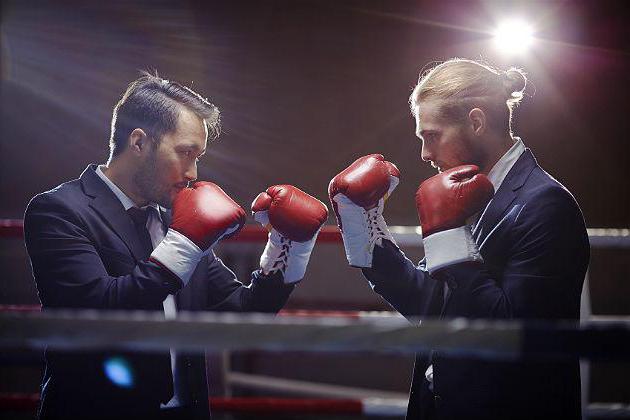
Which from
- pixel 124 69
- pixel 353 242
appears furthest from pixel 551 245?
pixel 124 69

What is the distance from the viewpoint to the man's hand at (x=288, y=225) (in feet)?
4.28

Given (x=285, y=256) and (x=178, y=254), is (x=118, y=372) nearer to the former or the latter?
(x=178, y=254)

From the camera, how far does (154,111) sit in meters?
1.36

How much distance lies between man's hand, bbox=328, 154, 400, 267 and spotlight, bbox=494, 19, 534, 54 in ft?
9.16

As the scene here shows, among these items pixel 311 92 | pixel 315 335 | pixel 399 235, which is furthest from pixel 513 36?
pixel 315 335

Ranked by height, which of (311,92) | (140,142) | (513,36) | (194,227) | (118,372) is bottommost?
(118,372)

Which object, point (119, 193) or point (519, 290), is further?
point (119, 193)

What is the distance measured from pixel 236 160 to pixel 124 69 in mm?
1124

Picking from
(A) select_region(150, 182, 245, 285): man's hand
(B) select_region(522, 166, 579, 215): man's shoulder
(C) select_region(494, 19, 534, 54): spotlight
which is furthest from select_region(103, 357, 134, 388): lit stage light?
(C) select_region(494, 19, 534, 54): spotlight

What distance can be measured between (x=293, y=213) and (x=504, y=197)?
15.9 inches

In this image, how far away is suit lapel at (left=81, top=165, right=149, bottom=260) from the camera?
1.30 metres

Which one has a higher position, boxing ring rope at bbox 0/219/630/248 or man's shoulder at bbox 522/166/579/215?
man's shoulder at bbox 522/166/579/215

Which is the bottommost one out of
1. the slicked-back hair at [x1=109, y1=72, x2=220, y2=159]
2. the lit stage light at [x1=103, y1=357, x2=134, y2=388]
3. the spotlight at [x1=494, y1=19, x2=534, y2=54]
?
the lit stage light at [x1=103, y1=357, x2=134, y2=388]

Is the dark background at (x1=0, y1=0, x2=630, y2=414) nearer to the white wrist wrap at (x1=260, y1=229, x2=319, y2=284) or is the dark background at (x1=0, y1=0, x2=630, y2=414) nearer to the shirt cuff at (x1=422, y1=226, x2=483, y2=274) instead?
the white wrist wrap at (x1=260, y1=229, x2=319, y2=284)
